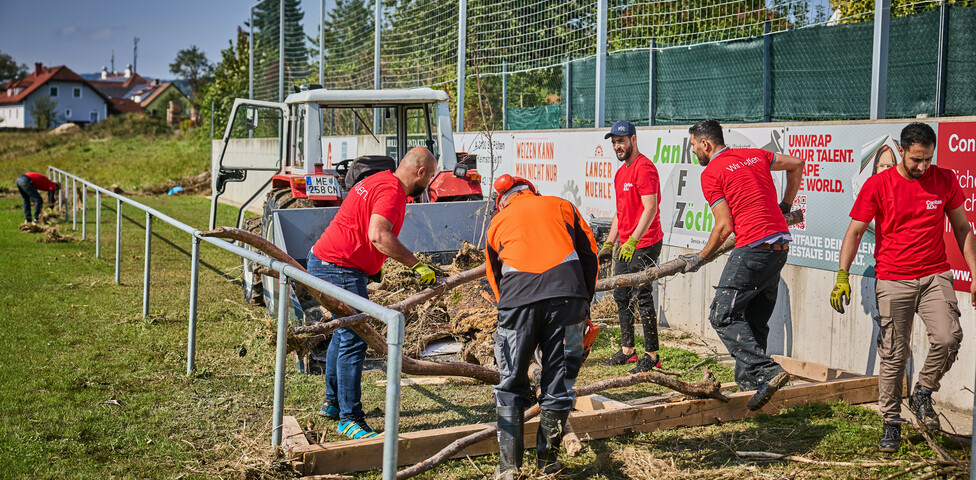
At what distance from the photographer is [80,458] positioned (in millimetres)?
4820

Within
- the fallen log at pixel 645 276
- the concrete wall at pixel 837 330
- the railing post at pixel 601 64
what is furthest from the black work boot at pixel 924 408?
the railing post at pixel 601 64

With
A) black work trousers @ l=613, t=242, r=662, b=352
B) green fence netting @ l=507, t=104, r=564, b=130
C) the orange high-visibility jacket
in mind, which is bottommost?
black work trousers @ l=613, t=242, r=662, b=352

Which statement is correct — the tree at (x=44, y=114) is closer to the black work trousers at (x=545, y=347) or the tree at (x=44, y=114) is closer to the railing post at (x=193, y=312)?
the railing post at (x=193, y=312)

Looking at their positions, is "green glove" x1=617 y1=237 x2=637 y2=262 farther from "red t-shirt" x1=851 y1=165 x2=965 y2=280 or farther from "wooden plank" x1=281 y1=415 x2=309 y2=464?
"wooden plank" x1=281 y1=415 x2=309 y2=464

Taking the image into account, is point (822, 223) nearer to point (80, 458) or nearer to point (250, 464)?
point (250, 464)

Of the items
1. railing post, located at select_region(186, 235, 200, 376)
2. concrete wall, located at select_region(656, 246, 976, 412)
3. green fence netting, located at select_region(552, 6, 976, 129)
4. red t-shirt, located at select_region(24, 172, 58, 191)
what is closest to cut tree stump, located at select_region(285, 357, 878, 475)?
concrete wall, located at select_region(656, 246, 976, 412)

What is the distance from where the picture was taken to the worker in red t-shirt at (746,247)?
18.8 ft

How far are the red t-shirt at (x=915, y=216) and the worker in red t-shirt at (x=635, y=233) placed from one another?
2111 millimetres

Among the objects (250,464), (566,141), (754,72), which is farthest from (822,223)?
(250,464)

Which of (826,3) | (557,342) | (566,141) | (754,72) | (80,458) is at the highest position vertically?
(826,3)

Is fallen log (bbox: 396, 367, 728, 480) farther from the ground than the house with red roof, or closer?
closer

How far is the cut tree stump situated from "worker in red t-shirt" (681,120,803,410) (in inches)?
10.5

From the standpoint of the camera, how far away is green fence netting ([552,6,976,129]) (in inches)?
295

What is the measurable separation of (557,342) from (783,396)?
2.15 metres
